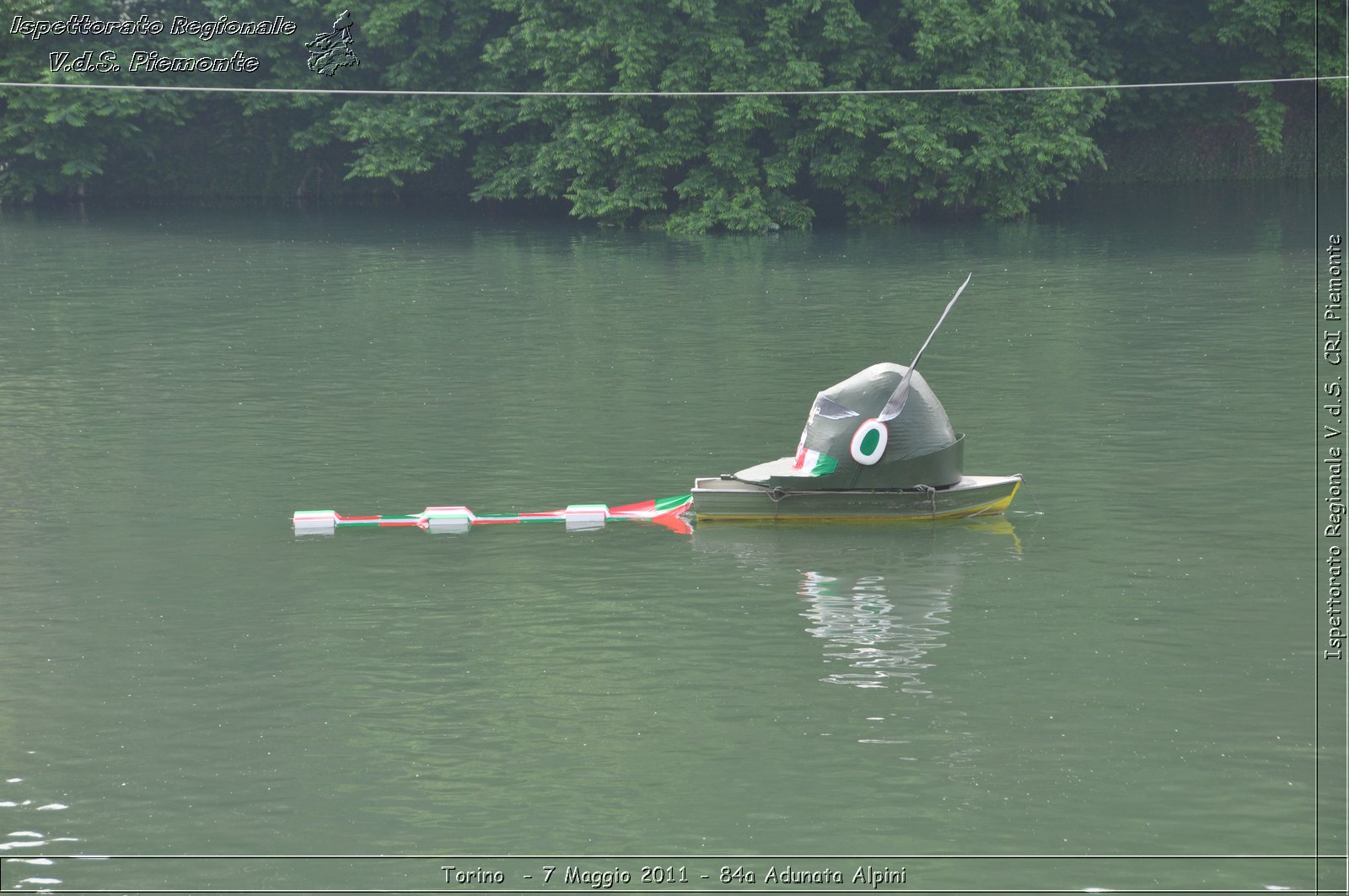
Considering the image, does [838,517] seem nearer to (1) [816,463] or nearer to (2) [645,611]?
(1) [816,463]

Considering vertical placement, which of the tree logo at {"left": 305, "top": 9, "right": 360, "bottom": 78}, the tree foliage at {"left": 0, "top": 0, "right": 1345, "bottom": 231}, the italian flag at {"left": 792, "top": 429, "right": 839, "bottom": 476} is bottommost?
the italian flag at {"left": 792, "top": 429, "right": 839, "bottom": 476}

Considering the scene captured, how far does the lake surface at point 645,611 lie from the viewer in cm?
1180

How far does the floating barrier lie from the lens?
18750 millimetres

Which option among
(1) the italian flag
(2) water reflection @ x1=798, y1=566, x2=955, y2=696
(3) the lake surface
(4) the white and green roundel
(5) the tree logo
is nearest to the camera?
(3) the lake surface

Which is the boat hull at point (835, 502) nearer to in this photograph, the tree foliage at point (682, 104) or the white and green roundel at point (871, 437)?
the white and green roundel at point (871, 437)

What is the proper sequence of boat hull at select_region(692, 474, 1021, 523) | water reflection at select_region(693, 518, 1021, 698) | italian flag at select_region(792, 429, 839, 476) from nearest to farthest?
water reflection at select_region(693, 518, 1021, 698)
italian flag at select_region(792, 429, 839, 476)
boat hull at select_region(692, 474, 1021, 523)

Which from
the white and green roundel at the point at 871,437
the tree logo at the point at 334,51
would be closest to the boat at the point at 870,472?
the white and green roundel at the point at 871,437

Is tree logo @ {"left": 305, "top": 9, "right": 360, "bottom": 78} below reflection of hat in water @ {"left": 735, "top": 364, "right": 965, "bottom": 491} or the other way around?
the other way around

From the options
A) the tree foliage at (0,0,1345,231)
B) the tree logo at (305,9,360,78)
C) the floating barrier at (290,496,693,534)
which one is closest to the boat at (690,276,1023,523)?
the floating barrier at (290,496,693,534)

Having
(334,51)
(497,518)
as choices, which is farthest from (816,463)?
(334,51)

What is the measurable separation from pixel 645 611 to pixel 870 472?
386 centimetres

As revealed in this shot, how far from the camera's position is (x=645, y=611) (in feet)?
52.8

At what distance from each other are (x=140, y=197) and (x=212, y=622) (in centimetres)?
4782

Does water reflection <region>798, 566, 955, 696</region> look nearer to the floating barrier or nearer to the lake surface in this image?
the lake surface
